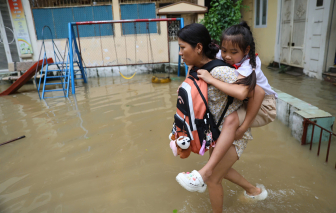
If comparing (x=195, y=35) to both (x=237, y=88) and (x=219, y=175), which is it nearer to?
(x=237, y=88)

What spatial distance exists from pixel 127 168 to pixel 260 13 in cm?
965

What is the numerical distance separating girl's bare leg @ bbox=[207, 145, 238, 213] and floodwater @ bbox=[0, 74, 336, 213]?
405 millimetres

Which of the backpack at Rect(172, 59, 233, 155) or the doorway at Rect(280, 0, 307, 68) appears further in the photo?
the doorway at Rect(280, 0, 307, 68)

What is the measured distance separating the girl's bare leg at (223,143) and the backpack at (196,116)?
0.18 feet

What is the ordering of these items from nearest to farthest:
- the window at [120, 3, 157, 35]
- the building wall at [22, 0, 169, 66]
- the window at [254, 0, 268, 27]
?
the window at [120, 3, 157, 35] → the building wall at [22, 0, 169, 66] → the window at [254, 0, 268, 27]

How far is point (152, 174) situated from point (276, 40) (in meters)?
8.15

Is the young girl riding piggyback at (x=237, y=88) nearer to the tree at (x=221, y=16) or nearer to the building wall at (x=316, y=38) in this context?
the building wall at (x=316, y=38)

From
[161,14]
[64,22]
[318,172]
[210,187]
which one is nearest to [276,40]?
[161,14]

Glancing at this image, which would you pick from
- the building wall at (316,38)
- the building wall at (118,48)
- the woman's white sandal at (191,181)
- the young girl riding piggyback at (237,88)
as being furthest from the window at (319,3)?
the woman's white sandal at (191,181)

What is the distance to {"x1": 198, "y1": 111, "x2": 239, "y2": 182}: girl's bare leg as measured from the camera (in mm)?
1548

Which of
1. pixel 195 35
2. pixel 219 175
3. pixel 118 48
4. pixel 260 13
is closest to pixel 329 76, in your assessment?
pixel 260 13

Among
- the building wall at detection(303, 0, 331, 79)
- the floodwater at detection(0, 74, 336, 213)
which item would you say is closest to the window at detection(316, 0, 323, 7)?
the building wall at detection(303, 0, 331, 79)

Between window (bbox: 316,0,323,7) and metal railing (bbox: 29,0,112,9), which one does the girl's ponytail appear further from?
metal railing (bbox: 29,0,112,9)

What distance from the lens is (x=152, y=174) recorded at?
270 cm
